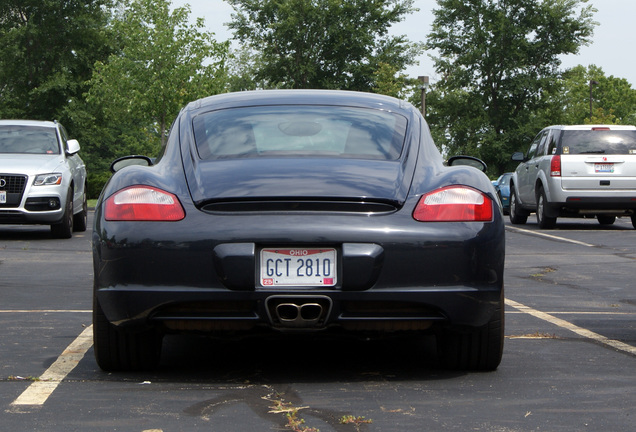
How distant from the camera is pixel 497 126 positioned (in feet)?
222

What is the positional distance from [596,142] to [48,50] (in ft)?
154

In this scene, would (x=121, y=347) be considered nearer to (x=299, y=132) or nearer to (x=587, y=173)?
(x=299, y=132)

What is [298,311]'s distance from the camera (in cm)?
484

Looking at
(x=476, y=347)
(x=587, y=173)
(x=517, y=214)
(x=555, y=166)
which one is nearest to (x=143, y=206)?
(x=476, y=347)

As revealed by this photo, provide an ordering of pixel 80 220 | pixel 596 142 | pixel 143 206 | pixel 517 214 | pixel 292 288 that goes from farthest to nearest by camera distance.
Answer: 1. pixel 517 214
2. pixel 596 142
3. pixel 80 220
4. pixel 143 206
5. pixel 292 288

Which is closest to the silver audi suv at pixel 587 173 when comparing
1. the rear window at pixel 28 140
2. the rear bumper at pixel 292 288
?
the rear window at pixel 28 140

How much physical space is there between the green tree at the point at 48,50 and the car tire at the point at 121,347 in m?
56.3

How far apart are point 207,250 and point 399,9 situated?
2719 inches

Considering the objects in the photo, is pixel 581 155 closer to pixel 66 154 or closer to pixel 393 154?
pixel 66 154

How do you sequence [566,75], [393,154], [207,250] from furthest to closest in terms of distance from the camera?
[566,75]
[393,154]
[207,250]

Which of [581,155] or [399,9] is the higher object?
[399,9]

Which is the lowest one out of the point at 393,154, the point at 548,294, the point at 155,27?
the point at 548,294

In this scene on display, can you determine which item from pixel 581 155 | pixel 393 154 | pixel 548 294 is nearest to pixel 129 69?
pixel 581 155

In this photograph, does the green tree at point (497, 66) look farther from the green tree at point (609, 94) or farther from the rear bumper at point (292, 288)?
the rear bumper at point (292, 288)
